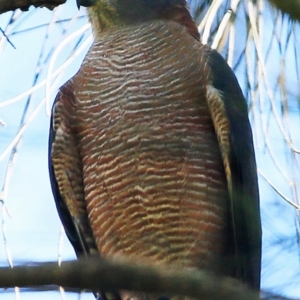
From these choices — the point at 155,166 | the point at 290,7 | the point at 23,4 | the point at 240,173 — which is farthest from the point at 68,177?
the point at 290,7

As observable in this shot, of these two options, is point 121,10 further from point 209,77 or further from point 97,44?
point 209,77

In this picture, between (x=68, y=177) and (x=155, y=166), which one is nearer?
(x=155, y=166)

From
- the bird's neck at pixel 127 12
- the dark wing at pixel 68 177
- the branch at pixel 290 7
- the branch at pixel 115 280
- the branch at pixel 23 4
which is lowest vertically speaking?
the dark wing at pixel 68 177

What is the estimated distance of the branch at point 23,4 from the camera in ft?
8.90

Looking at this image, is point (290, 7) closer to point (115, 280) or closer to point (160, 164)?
point (115, 280)

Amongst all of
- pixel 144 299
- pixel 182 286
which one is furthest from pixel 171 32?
pixel 182 286

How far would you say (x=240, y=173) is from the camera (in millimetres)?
3297

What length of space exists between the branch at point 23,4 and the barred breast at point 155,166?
703mm

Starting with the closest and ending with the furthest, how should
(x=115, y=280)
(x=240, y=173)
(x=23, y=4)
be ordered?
1. (x=115, y=280)
2. (x=23, y=4)
3. (x=240, y=173)

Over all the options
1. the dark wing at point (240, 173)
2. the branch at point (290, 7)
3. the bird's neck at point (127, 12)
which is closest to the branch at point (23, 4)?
the dark wing at point (240, 173)

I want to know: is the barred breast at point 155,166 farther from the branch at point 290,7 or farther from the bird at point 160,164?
the branch at point 290,7

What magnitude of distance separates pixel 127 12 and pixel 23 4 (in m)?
1.19

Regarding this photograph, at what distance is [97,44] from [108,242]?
106 cm

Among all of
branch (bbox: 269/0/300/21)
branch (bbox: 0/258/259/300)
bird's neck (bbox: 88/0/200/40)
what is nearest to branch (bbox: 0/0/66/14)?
bird's neck (bbox: 88/0/200/40)
